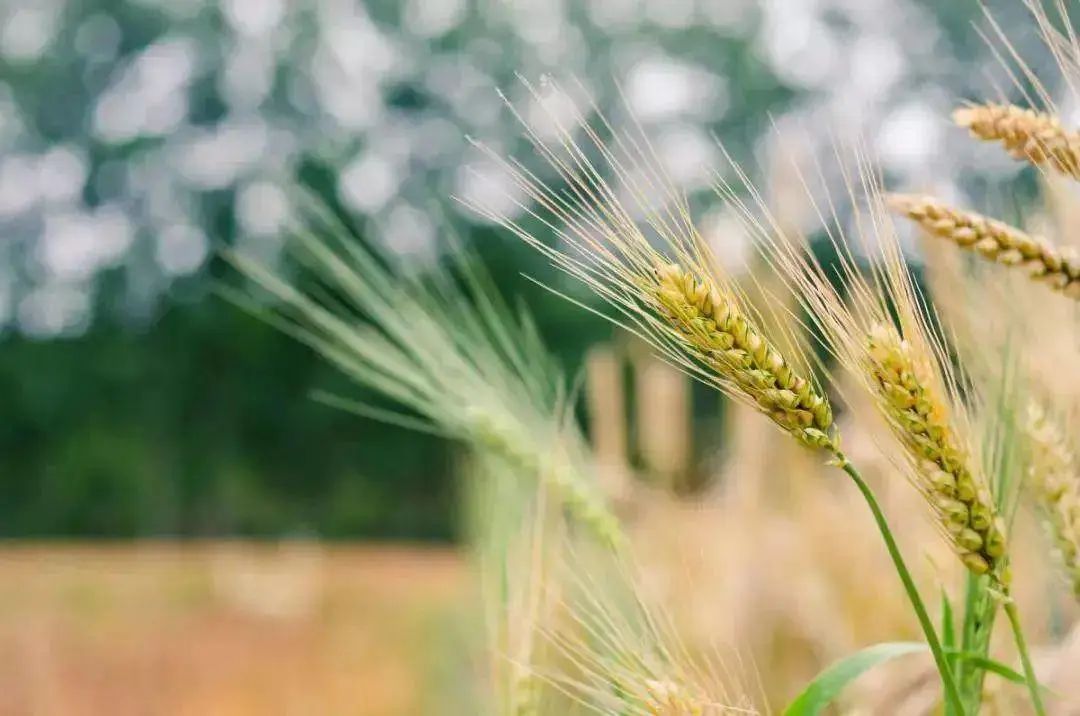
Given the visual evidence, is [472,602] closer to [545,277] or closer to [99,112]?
[545,277]

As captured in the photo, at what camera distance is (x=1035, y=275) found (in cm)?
31

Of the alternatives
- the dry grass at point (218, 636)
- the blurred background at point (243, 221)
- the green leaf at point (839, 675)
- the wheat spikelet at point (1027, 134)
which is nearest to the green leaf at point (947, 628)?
the green leaf at point (839, 675)

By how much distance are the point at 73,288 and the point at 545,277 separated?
14.5ft

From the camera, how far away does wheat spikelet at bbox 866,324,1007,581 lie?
0.28m

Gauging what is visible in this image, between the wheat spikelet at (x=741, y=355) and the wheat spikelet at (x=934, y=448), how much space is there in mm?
17

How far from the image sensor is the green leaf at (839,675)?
33 centimetres

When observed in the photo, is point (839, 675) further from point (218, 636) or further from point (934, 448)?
point (218, 636)

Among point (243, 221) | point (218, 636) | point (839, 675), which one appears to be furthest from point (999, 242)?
point (243, 221)

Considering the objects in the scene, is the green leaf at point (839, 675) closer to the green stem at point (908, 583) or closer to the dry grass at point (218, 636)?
the green stem at point (908, 583)

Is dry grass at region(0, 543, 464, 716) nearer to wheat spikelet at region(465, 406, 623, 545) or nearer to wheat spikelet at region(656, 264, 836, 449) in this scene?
wheat spikelet at region(465, 406, 623, 545)

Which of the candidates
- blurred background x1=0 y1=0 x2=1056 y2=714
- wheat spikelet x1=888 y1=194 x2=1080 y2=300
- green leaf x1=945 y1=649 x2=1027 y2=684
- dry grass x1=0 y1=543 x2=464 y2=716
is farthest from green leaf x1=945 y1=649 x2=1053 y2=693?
blurred background x1=0 y1=0 x2=1056 y2=714

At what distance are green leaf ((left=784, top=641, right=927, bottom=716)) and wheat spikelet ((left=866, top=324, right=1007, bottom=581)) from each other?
6cm

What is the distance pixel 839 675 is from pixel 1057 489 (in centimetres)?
8

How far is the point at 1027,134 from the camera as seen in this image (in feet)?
0.98
